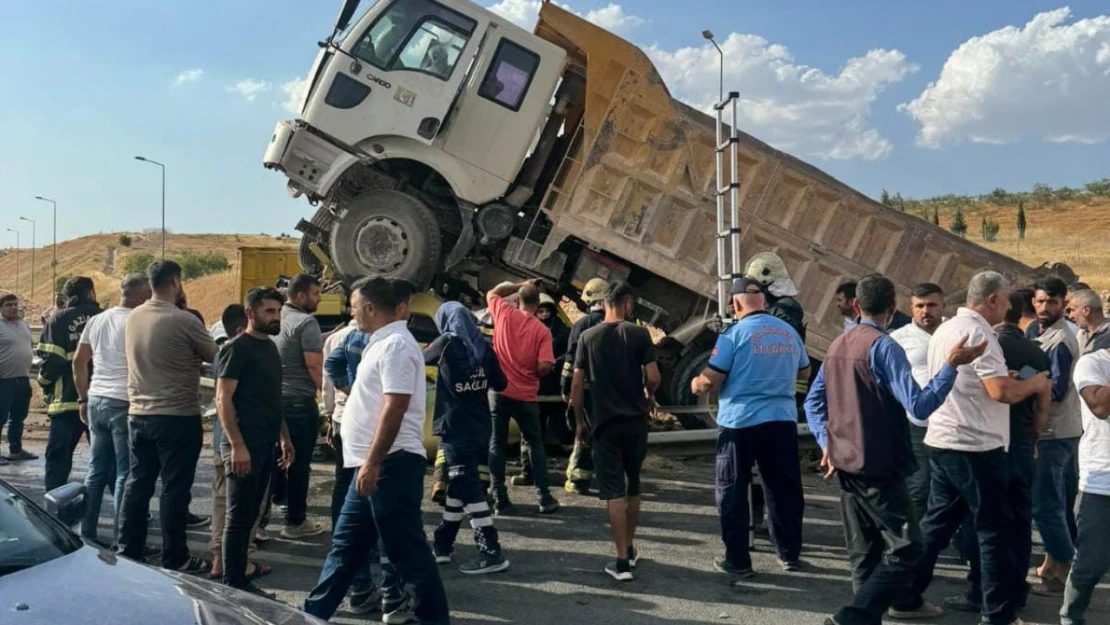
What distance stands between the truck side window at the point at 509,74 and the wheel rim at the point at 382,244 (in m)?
1.50

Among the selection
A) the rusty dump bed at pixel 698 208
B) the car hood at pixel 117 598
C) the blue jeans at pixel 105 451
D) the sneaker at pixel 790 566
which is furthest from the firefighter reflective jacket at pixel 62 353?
the sneaker at pixel 790 566

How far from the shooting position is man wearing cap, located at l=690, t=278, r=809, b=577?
5.50 metres

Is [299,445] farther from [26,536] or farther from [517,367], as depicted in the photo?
[26,536]

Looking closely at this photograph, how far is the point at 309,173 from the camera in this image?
8.95 m

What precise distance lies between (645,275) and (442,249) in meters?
2.00

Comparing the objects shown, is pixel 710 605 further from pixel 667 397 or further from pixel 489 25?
pixel 489 25

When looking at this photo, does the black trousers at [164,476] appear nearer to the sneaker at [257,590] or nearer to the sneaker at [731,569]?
the sneaker at [257,590]

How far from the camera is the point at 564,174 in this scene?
9.01 metres

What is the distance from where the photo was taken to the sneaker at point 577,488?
25.2 ft

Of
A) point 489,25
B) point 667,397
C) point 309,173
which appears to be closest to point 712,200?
point 667,397

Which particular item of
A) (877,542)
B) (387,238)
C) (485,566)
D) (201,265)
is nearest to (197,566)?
(485,566)

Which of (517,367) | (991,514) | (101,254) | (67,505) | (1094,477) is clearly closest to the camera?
(67,505)

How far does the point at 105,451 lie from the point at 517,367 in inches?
107

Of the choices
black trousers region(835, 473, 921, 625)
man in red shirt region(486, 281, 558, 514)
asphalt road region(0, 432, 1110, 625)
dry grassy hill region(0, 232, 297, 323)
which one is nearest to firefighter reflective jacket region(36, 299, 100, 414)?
asphalt road region(0, 432, 1110, 625)
